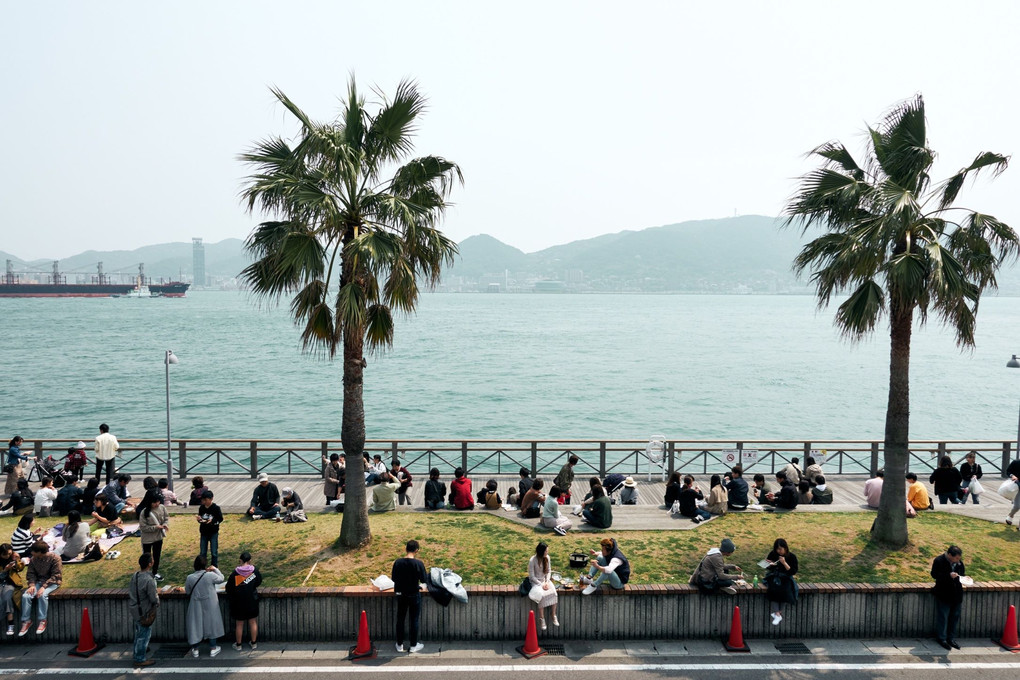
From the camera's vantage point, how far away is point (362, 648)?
10102 mm

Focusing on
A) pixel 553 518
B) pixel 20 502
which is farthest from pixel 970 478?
pixel 20 502

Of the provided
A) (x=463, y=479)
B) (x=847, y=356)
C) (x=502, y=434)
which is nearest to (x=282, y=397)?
(x=502, y=434)

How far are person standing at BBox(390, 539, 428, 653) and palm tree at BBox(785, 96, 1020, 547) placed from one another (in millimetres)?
8659

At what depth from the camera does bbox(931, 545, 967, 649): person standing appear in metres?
10.3

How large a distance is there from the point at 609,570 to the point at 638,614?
2.75ft

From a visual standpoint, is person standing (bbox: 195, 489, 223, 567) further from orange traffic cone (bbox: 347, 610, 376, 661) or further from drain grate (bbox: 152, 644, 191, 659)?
orange traffic cone (bbox: 347, 610, 376, 661)

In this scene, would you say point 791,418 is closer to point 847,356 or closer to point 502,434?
point 502,434

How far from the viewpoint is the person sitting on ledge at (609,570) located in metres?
10.7

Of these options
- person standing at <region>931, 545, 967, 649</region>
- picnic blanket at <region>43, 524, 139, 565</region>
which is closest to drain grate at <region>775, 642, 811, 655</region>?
person standing at <region>931, 545, 967, 649</region>

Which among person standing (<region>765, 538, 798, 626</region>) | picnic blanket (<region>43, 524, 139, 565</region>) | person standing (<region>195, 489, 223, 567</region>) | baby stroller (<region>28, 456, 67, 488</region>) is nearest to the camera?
person standing (<region>765, 538, 798, 626</region>)

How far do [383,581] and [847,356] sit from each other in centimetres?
10604

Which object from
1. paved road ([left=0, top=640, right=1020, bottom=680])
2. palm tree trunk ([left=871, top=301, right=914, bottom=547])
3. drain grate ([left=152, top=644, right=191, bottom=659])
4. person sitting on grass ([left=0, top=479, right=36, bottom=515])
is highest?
palm tree trunk ([left=871, top=301, right=914, bottom=547])

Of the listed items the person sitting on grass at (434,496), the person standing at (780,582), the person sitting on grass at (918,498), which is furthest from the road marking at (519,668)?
the person sitting on grass at (434,496)

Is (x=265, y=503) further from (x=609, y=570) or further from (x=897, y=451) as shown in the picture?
(x=897, y=451)
